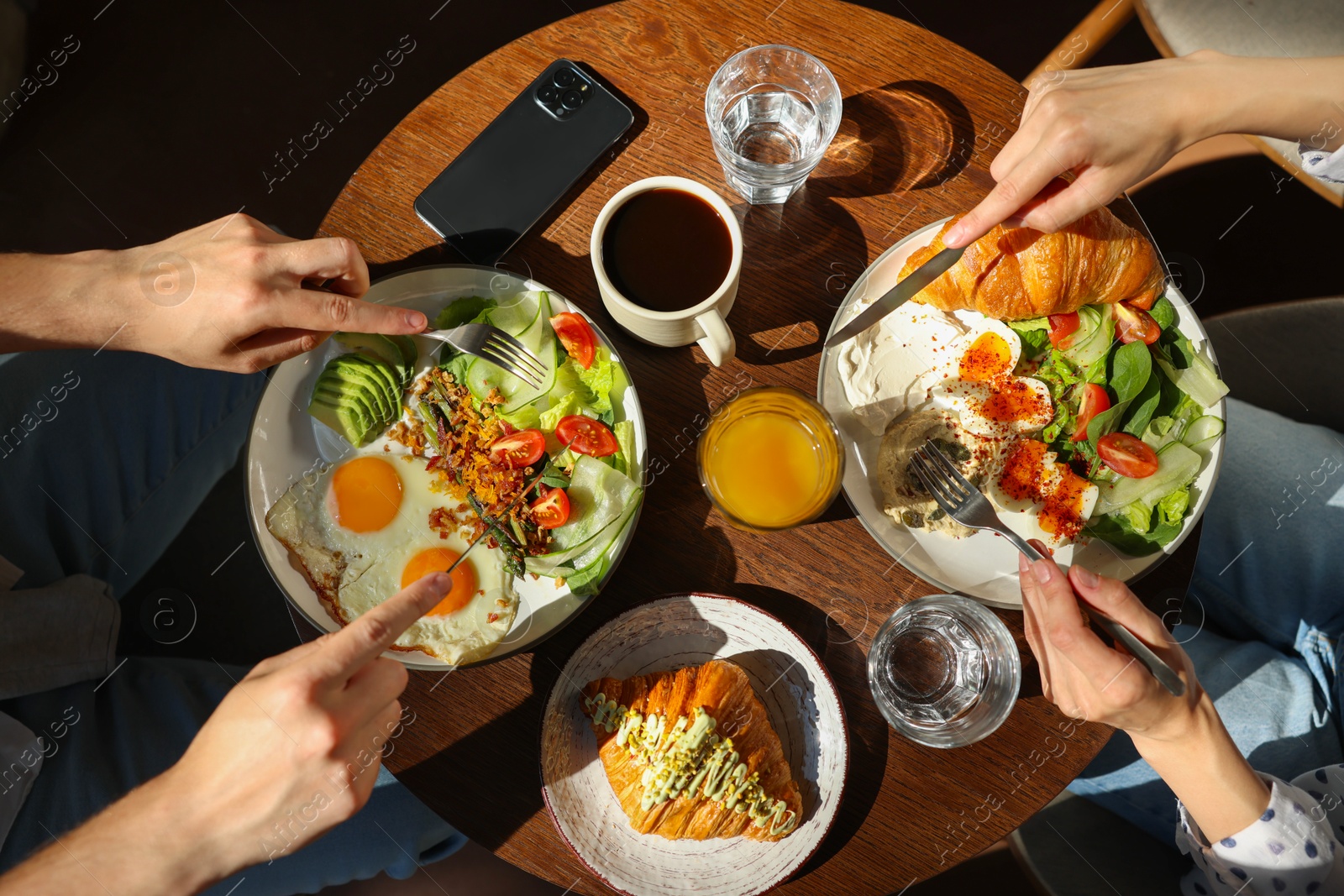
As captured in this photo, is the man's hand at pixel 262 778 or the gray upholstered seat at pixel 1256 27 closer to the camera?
the man's hand at pixel 262 778

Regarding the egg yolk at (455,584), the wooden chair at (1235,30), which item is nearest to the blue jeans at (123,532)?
the egg yolk at (455,584)

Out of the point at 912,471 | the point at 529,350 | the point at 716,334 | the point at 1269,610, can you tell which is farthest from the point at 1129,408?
the point at 529,350

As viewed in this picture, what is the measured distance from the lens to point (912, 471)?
1.62 meters

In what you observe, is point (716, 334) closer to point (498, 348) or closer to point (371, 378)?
point (498, 348)

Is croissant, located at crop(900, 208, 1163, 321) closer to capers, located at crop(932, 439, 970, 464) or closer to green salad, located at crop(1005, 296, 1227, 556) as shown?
green salad, located at crop(1005, 296, 1227, 556)

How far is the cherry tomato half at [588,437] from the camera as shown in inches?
63.1

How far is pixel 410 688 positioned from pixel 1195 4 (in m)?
2.74

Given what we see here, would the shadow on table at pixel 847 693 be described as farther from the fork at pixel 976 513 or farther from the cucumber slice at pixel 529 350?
the cucumber slice at pixel 529 350

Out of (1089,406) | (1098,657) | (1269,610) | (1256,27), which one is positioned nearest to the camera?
(1098,657)

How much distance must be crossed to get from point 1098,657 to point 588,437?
1.02 m

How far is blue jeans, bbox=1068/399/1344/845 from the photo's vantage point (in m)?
1.89

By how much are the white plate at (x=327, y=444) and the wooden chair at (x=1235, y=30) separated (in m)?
1.57

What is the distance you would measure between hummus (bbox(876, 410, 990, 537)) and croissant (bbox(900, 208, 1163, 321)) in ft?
0.85

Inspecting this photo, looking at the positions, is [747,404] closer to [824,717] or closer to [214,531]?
[824,717]
